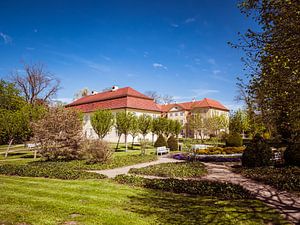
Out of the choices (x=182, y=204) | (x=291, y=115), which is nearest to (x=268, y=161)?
(x=291, y=115)

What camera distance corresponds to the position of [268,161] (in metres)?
11.6

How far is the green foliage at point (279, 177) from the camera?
754 centimetres

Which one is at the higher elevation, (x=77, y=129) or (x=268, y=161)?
(x=77, y=129)

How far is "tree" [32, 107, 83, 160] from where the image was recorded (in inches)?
587

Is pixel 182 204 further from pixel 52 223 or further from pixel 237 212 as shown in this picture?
pixel 52 223

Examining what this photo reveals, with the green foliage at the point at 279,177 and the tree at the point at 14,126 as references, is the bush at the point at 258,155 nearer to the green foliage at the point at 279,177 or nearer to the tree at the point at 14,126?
the green foliage at the point at 279,177

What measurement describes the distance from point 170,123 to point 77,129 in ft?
53.2

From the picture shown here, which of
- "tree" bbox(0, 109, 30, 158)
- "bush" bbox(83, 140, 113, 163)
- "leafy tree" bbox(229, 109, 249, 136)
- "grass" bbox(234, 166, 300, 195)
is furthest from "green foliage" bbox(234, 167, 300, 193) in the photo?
"leafy tree" bbox(229, 109, 249, 136)

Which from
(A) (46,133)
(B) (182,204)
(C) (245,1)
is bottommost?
(B) (182,204)

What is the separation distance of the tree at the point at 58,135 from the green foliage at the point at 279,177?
1143 cm

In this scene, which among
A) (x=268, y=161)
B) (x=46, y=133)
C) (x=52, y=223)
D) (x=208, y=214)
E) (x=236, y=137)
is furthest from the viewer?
(x=236, y=137)

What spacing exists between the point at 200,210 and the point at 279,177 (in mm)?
5459

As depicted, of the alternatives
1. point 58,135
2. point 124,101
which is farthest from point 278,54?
point 124,101

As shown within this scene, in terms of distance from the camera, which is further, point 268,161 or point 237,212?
point 268,161
